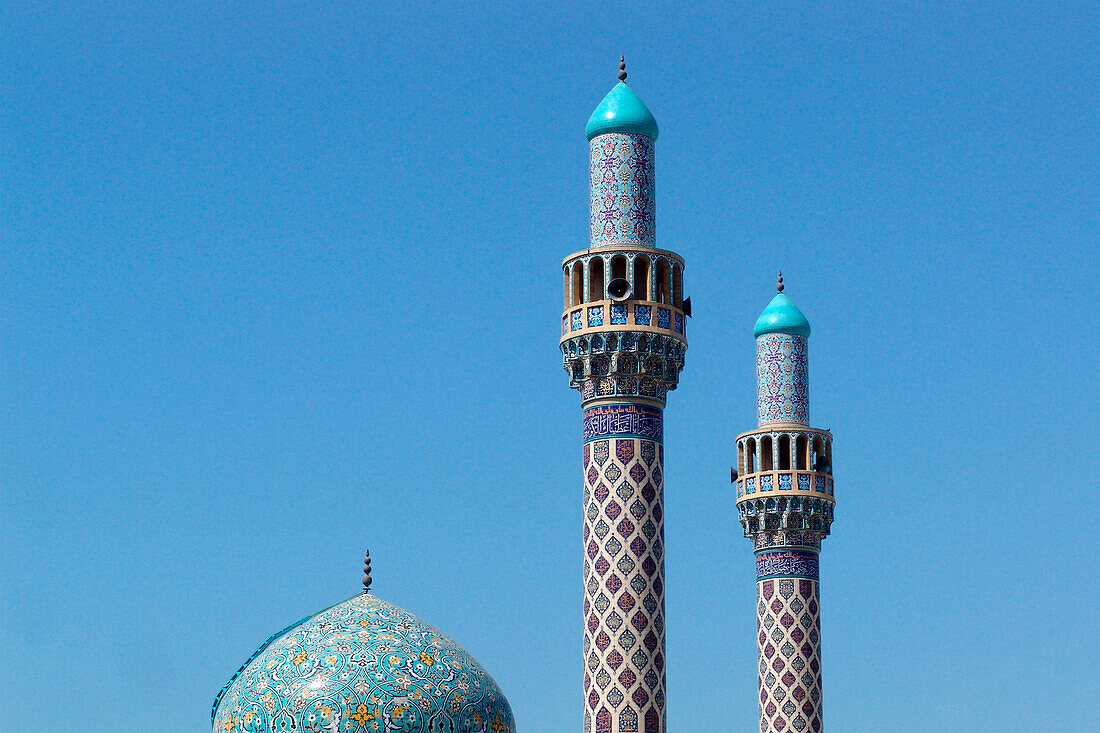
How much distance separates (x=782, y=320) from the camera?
3158 centimetres

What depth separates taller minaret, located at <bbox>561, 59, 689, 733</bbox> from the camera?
2231 centimetres

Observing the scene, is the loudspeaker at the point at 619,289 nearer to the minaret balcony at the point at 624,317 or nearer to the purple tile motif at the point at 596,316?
the minaret balcony at the point at 624,317

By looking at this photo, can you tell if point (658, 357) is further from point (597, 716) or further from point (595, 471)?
point (597, 716)

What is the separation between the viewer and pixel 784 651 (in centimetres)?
3014

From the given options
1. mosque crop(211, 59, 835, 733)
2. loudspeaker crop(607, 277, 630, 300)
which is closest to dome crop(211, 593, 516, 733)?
mosque crop(211, 59, 835, 733)

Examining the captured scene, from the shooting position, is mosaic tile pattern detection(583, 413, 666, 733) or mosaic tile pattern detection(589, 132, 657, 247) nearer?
mosaic tile pattern detection(583, 413, 666, 733)

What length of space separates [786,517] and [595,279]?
28.1 feet

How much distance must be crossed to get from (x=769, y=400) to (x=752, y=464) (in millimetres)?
1109

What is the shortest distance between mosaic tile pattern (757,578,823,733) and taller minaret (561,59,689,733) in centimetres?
793

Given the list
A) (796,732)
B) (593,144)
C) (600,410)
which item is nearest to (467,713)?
(600,410)

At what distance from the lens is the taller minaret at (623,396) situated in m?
22.3

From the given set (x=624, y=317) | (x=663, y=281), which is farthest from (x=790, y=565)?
(x=624, y=317)

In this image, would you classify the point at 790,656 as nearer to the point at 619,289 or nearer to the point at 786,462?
the point at 786,462

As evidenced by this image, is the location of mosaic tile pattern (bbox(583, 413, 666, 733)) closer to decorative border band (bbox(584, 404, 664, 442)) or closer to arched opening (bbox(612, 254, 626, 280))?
decorative border band (bbox(584, 404, 664, 442))
